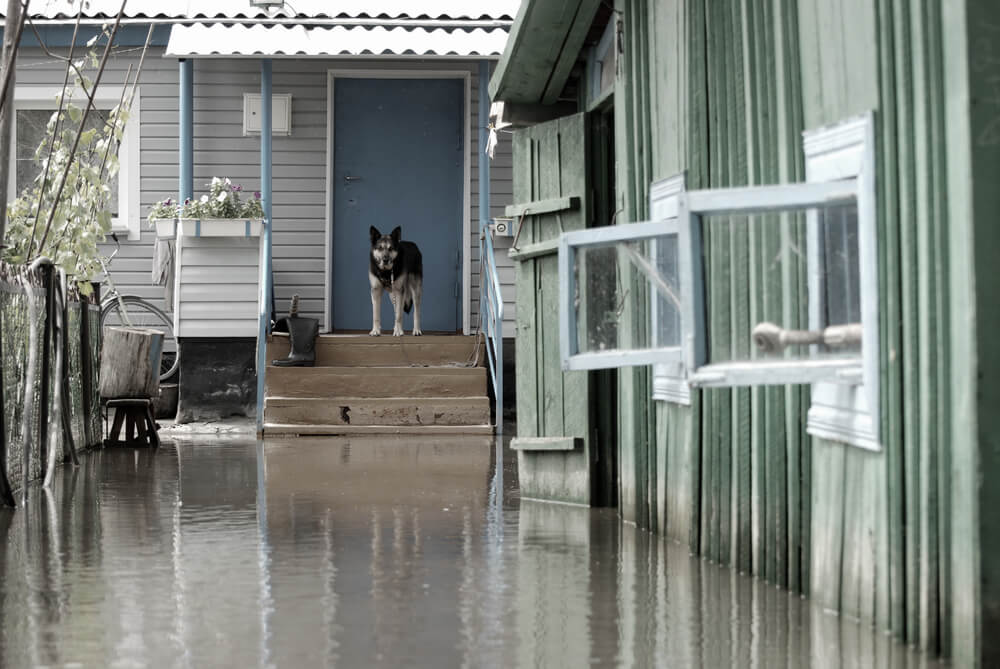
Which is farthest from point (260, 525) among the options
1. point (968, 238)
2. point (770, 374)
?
point (968, 238)

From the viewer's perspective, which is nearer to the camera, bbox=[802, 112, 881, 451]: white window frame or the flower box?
bbox=[802, 112, 881, 451]: white window frame

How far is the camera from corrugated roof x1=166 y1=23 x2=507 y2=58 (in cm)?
1277

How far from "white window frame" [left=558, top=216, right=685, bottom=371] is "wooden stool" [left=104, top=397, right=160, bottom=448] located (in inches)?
260

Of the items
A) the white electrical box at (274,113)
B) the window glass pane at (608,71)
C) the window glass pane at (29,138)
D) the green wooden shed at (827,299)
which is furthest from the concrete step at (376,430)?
the green wooden shed at (827,299)

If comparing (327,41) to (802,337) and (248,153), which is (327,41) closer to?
(248,153)

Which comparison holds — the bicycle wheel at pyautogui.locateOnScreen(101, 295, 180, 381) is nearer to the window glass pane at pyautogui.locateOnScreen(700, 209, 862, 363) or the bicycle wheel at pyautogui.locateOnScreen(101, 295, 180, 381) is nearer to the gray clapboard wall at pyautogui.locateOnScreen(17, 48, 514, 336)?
the gray clapboard wall at pyautogui.locateOnScreen(17, 48, 514, 336)

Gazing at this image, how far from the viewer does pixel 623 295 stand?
5.62m

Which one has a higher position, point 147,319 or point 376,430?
point 147,319

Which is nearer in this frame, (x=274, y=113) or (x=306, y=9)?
(x=306, y=9)

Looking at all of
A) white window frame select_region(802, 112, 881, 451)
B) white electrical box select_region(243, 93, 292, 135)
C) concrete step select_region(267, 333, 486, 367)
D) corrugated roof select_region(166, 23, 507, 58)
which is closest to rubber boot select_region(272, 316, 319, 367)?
concrete step select_region(267, 333, 486, 367)

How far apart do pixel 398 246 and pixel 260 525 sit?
7.05m

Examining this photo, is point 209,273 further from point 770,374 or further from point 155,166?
point 770,374

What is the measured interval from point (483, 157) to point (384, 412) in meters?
2.75

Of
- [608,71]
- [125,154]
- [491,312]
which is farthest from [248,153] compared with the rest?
[608,71]
